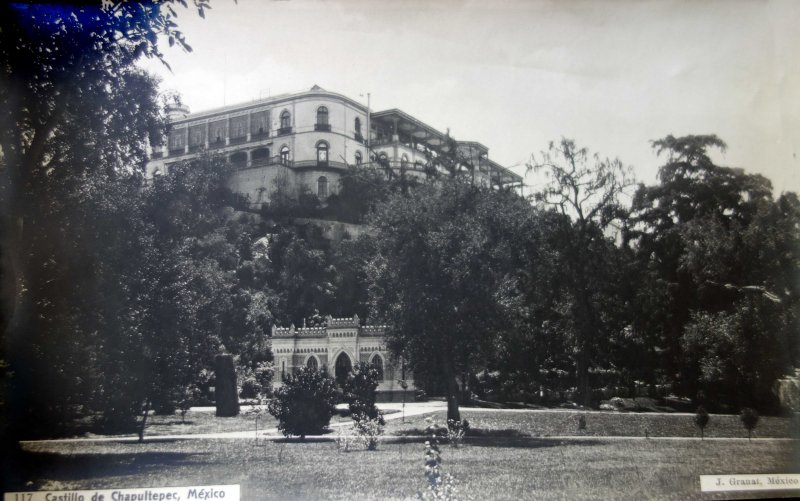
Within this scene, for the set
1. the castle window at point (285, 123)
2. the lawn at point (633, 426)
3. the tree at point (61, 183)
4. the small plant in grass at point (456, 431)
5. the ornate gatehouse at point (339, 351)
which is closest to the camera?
the tree at point (61, 183)

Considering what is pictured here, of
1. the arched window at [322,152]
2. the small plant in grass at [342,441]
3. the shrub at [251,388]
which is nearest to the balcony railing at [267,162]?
the arched window at [322,152]

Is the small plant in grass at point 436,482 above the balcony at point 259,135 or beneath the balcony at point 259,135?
beneath

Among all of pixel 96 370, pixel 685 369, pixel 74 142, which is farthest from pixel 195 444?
pixel 685 369

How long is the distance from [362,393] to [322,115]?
118 inches

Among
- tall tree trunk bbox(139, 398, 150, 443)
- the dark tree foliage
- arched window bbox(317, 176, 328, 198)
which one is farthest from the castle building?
tall tree trunk bbox(139, 398, 150, 443)

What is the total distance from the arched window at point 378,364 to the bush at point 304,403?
0.50m

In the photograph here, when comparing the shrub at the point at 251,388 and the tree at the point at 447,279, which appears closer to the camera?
the shrub at the point at 251,388

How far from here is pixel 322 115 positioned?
688 cm

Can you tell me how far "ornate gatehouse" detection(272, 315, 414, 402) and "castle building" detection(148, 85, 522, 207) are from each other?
1.56 m

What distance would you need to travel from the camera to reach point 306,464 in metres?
5.19

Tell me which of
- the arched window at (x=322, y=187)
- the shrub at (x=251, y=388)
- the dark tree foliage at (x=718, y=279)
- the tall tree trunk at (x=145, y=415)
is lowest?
the tall tree trunk at (x=145, y=415)

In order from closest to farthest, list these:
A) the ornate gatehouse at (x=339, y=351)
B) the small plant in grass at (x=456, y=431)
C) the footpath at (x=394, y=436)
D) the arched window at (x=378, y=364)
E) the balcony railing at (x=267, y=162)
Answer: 1. the footpath at (x=394, y=436)
2. the small plant in grass at (x=456, y=431)
3. the ornate gatehouse at (x=339, y=351)
4. the arched window at (x=378, y=364)
5. the balcony railing at (x=267, y=162)

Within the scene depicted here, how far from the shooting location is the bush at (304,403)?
562cm

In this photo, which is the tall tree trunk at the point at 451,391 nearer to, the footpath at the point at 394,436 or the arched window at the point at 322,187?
the footpath at the point at 394,436
